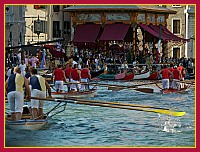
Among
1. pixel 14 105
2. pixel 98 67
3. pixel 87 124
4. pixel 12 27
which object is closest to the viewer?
pixel 14 105

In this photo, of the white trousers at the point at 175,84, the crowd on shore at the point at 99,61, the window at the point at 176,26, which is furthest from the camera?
the window at the point at 176,26

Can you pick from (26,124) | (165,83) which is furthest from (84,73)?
(26,124)

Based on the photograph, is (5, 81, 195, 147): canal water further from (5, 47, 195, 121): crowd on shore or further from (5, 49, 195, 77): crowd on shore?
(5, 49, 195, 77): crowd on shore

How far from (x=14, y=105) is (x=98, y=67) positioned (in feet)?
88.1

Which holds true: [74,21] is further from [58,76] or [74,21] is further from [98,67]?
[58,76]

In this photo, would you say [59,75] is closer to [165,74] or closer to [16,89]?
[165,74]

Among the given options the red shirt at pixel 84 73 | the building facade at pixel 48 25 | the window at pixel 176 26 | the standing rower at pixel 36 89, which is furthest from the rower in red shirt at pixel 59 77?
the window at pixel 176 26

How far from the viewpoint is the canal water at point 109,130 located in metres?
18.2

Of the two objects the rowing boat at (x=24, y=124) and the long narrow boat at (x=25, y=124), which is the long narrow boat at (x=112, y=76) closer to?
the long narrow boat at (x=25, y=124)

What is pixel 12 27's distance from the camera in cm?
5866

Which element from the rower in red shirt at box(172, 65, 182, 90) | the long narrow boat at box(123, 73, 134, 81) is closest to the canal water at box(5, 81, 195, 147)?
the rower in red shirt at box(172, 65, 182, 90)

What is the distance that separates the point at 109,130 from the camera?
20562 mm

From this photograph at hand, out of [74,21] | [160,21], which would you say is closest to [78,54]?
[74,21]

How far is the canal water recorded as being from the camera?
1819cm
